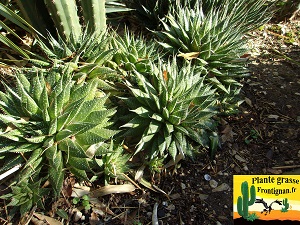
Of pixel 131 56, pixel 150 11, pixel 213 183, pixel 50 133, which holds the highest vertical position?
pixel 150 11

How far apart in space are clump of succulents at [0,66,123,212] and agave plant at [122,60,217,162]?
238mm

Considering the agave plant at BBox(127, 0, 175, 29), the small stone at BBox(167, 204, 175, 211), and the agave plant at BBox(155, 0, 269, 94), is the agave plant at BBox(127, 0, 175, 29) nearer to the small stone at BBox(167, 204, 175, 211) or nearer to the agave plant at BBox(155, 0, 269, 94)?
the agave plant at BBox(155, 0, 269, 94)

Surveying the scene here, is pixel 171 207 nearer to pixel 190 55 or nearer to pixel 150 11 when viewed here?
pixel 190 55

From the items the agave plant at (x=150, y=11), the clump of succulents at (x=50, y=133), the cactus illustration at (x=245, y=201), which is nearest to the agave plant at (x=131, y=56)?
the clump of succulents at (x=50, y=133)

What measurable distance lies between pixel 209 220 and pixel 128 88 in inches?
41.8

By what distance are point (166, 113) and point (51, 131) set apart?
2.42 feet

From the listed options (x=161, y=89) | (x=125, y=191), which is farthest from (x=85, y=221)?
(x=161, y=89)

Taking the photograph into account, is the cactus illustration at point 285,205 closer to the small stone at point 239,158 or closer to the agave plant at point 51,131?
the small stone at point 239,158

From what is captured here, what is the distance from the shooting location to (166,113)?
238 cm

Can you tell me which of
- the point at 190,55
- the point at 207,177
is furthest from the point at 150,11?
the point at 207,177

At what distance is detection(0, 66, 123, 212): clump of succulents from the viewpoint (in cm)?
211

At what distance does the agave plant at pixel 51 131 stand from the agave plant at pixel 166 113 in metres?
0.23

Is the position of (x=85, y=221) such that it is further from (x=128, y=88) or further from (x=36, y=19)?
(x=36, y=19)

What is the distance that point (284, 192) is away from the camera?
2055 mm
